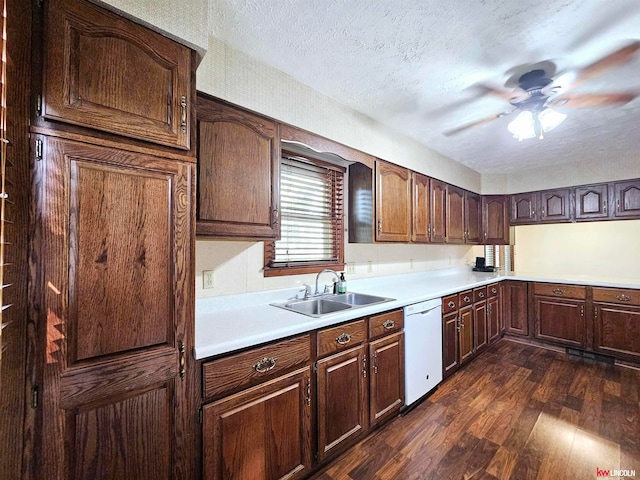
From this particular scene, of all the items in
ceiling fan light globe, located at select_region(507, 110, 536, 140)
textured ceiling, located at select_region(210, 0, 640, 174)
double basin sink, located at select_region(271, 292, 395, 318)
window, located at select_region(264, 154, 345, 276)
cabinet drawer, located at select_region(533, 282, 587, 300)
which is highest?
textured ceiling, located at select_region(210, 0, 640, 174)

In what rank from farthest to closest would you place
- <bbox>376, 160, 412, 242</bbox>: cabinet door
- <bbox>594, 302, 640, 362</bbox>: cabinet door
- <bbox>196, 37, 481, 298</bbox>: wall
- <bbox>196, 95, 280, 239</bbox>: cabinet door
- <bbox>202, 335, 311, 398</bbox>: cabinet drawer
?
<bbox>594, 302, 640, 362</bbox>: cabinet door
<bbox>376, 160, 412, 242</bbox>: cabinet door
<bbox>196, 37, 481, 298</bbox>: wall
<bbox>196, 95, 280, 239</bbox>: cabinet door
<bbox>202, 335, 311, 398</bbox>: cabinet drawer

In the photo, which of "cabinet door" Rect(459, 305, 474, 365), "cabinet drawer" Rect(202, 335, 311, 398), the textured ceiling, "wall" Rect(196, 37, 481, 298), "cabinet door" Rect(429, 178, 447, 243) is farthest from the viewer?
"cabinet door" Rect(429, 178, 447, 243)

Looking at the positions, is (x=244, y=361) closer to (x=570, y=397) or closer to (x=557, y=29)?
(x=557, y=29)

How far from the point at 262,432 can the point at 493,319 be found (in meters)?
3.30

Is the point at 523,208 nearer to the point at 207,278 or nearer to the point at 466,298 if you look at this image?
the point at 466,298

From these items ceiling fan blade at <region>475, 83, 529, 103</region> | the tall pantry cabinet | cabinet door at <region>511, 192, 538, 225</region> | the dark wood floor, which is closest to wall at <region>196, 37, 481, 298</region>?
the tall pantry cabinet

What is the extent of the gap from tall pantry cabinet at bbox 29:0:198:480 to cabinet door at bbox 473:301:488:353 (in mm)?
2980

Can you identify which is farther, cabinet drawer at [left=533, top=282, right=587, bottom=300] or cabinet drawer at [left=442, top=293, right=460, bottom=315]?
cabinet drawer at [left=533, top=282, right=587, bottom=300]

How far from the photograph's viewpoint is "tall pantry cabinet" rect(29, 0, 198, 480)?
2.96ft

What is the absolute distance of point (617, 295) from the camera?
10.3 ft

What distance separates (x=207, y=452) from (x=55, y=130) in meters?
1.33

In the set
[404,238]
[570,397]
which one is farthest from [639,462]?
[404,238]

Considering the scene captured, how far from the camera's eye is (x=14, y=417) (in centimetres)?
85

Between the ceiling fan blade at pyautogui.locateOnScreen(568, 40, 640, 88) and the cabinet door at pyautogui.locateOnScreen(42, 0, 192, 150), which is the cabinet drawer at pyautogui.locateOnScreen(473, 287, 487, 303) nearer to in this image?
the ceiling fan blade at pyautogui.locateOnScreen(568, 40, 640, 88)
